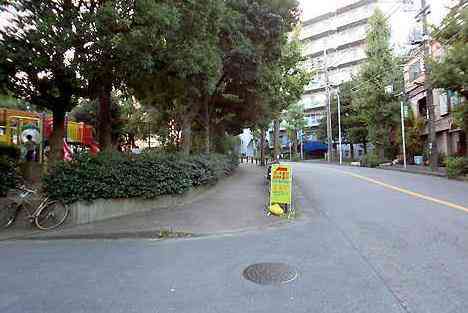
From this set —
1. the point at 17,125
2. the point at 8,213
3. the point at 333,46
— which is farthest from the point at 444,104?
the point at 333,46

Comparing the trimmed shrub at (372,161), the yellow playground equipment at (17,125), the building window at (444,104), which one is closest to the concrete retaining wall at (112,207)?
the yellow playground equipment at (17,125)

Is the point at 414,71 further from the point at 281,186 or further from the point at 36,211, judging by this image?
the point at 36,211

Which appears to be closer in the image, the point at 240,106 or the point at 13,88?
the point at 13,88

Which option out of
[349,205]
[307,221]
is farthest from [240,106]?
[307,221]

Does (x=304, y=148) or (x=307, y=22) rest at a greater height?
(x=307, y=22)

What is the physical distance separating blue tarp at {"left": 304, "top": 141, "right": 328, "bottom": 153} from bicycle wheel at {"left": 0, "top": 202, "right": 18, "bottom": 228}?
53.6 meters

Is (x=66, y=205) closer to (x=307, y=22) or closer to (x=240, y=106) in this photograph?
(x=240, y=106)

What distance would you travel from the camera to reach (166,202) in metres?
10.6

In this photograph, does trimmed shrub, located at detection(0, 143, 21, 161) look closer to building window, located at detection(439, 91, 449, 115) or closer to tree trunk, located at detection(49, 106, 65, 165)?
tree trunk, located at detection(49, 106, 65, 165)

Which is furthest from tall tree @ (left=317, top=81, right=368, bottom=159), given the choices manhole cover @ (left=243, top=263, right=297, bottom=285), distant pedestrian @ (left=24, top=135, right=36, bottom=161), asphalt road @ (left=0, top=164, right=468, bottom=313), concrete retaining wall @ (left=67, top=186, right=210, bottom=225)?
manhole cover @ (left=243, top=263, right=297, bottom=285)

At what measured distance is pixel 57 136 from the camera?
1038cm

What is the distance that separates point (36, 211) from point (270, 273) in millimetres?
6197

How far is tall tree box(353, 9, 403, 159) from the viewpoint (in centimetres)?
3116

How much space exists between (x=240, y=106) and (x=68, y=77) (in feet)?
45.0
